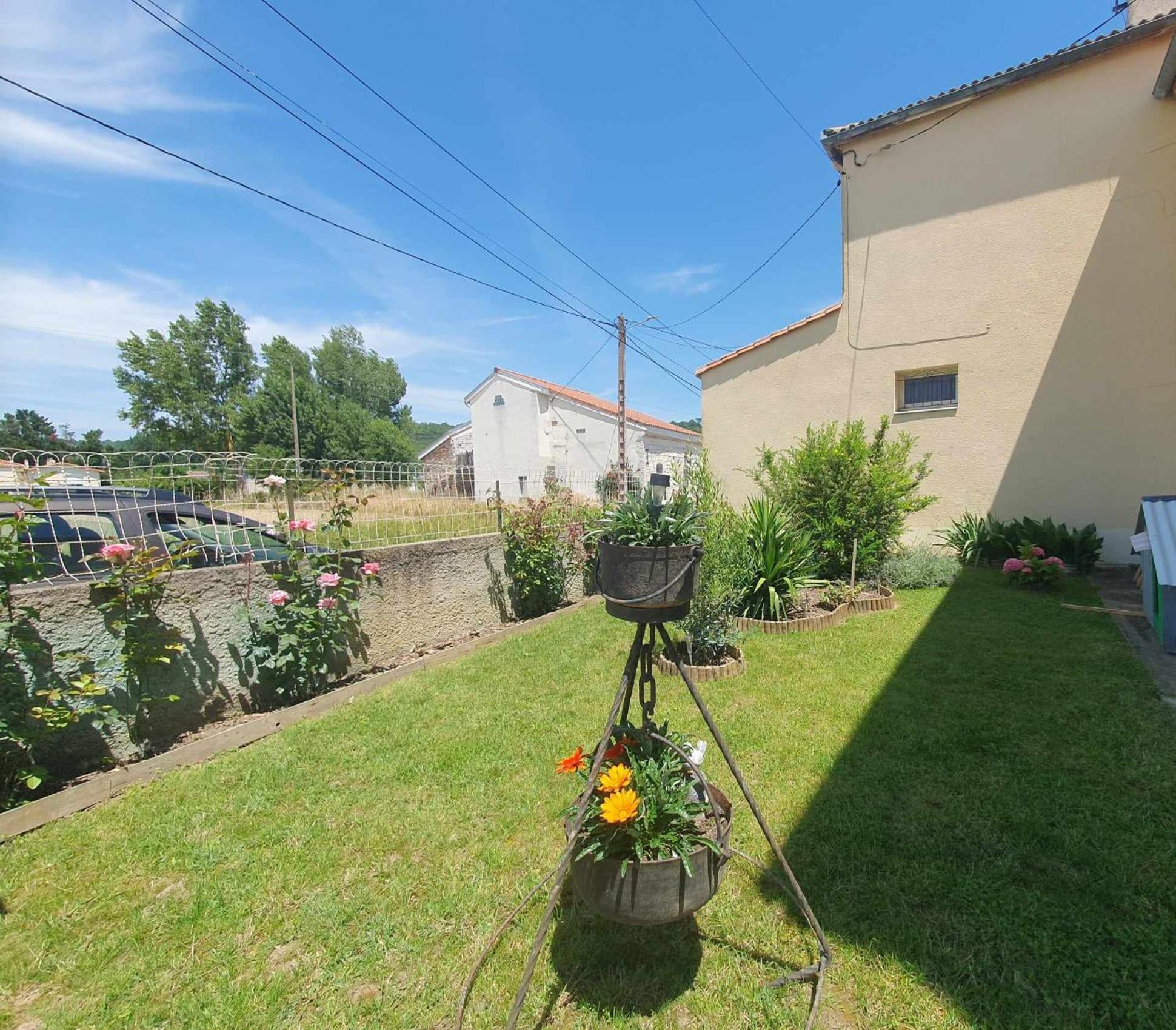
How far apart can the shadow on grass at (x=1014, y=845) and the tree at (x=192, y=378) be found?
42.1 m

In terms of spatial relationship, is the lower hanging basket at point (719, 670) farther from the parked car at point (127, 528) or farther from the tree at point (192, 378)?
the tree at point (192, 378)

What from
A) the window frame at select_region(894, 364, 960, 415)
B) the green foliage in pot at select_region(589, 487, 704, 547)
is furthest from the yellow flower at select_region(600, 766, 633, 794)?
the window frame at select_region(894, 364, 960, 415)

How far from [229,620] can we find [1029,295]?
10234mm

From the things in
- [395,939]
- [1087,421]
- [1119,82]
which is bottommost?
[395,939]

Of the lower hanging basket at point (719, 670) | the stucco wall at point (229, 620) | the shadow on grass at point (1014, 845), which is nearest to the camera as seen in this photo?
the shadow on grass at point (1014, 845)

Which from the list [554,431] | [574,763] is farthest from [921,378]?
[554,431]

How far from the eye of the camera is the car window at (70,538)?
2867mm

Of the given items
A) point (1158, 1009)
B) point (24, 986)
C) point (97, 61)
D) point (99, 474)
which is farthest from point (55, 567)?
point (1158, 1009)

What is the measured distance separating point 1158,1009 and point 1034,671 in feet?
9.31

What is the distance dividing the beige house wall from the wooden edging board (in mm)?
Result: 8037

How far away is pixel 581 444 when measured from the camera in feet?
65.6

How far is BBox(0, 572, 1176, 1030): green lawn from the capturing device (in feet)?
5.19

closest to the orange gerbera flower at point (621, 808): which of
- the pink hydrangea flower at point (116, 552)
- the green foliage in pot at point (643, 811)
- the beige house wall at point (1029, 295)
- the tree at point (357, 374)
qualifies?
the green foliage in pot at point (643, 811)

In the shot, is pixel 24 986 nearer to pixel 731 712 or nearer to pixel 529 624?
pixel 731 712
